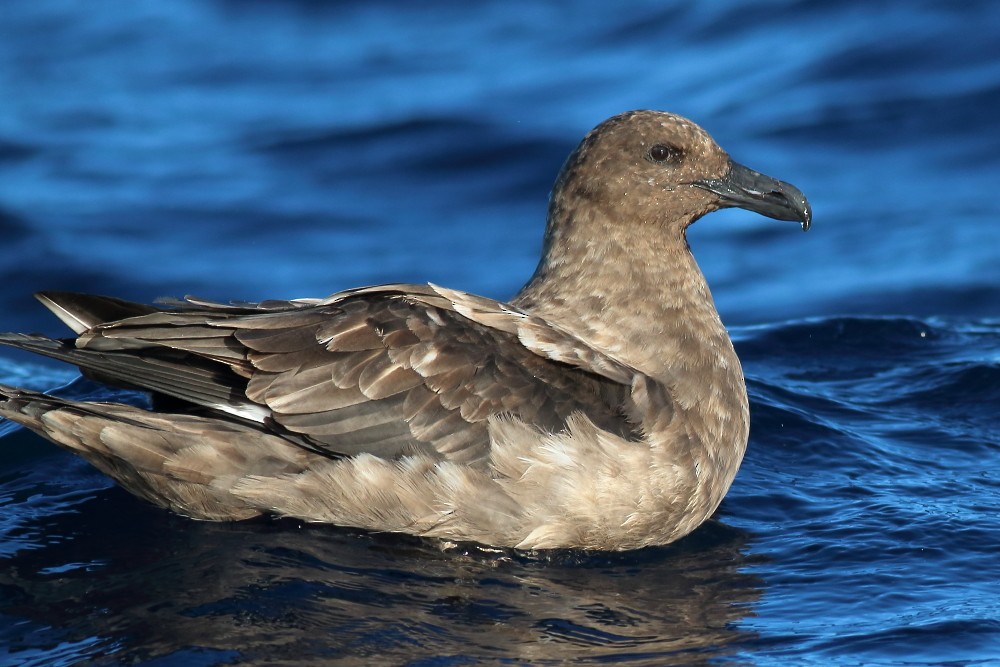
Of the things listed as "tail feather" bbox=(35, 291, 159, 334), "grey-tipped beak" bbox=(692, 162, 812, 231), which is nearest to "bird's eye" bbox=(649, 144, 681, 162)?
"grey-tipped beak" bbox=(692, 162, 812, 231)

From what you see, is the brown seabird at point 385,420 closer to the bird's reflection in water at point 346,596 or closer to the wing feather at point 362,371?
the wing feather at point 362,371

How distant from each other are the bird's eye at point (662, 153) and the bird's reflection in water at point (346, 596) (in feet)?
4.96

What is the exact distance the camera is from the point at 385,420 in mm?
5168

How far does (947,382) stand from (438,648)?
3.89 meters

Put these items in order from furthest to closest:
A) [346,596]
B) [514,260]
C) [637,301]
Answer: [514,260] < [637,301] < [346,596]

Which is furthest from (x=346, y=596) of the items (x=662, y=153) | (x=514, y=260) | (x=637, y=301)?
(x=514, y=260)

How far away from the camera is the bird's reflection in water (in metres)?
4.50

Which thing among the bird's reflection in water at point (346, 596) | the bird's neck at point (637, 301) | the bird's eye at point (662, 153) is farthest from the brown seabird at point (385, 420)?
the bird's eye at point (662, 153)

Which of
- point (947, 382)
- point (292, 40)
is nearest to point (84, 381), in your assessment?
point (947, 382)

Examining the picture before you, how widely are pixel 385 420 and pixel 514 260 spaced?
552 centimetres

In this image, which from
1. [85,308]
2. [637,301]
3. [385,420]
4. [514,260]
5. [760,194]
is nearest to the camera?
[385,420]

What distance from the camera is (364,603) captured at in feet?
15.8

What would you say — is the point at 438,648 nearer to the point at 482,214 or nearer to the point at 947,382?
the point at 947,382

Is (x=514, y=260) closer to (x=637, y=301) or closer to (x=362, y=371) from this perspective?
(x=637, y=301)
